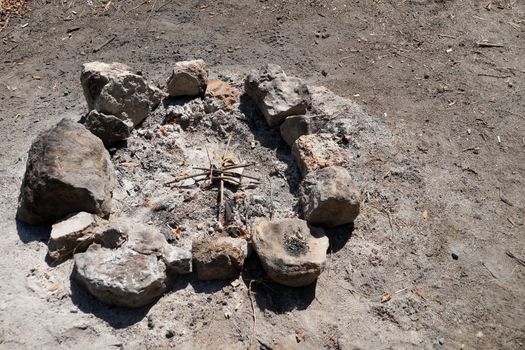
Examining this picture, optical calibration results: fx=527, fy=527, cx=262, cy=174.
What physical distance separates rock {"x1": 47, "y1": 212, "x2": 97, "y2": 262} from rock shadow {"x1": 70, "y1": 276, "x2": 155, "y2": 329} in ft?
1.35

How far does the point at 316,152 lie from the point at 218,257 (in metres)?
1.68

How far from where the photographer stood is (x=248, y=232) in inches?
210

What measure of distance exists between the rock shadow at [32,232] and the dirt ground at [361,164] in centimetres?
1

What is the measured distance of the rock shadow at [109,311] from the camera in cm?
466

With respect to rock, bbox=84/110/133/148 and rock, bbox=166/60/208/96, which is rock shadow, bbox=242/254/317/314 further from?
rock, bbox=166/60/208/96

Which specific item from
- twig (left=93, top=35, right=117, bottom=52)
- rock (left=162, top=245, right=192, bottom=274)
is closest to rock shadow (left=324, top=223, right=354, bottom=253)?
rock (left=162, top=245, right=192, bottom=274)

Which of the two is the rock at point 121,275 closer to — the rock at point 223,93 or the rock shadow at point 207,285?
the rock shadow at point 207,285

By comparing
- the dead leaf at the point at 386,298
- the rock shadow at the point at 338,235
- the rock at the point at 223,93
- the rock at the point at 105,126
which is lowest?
the dead leaf at the point at 386,298

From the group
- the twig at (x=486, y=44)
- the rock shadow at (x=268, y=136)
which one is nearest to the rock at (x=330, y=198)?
the rock shadow at (x=268, y=136)

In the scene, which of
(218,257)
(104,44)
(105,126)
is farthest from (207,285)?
(104,44)

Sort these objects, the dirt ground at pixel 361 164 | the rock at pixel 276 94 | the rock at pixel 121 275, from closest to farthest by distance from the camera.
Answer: the rock at pixel 121 275 → the dirt ground at pixel 361 164 → the rock at pixel 276 94

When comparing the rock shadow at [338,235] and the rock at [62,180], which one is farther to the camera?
the rock shadow at [338,235]

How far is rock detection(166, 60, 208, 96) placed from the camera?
638 cm

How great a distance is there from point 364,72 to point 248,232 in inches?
129
